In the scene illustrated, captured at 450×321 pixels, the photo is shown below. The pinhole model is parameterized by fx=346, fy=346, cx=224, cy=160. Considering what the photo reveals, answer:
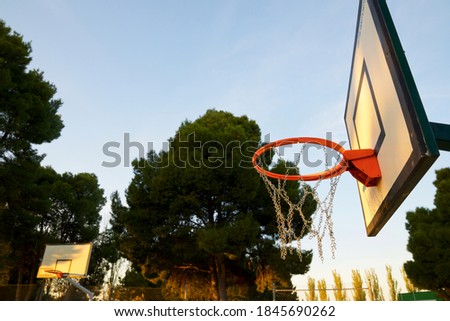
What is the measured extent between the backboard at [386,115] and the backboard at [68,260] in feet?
23.0

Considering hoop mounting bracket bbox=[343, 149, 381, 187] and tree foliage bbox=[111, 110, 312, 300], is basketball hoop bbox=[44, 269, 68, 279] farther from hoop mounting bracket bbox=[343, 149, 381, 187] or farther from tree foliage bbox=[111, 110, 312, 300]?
hoop mounting bracket bbox=[343, 149, 381, 187]

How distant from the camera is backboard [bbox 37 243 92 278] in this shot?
8.48 meters

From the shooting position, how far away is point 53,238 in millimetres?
15906

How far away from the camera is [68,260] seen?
8711 millimetres

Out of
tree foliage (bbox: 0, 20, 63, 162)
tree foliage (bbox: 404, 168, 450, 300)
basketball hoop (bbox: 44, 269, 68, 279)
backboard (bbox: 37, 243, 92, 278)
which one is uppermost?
tree foliage (bbox: 0, 20, 63, 162)

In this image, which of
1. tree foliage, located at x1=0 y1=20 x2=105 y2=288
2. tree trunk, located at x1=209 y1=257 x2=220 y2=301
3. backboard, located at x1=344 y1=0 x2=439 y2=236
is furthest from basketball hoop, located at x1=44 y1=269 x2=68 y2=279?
backboard, located at x1=344 y1=0 x2=439 y2=236

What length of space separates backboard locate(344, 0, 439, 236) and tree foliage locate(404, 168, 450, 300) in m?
10.7

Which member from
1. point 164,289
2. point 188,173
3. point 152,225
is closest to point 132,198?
point 152,225

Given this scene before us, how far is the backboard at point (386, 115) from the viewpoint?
230 cm

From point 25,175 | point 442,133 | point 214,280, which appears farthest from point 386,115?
point 214,280

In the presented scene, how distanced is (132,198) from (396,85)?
12357 millimetres

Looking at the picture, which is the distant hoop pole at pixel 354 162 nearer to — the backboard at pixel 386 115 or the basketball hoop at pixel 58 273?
the backboard at pixel 386 115

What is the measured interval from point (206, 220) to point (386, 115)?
10593 mm

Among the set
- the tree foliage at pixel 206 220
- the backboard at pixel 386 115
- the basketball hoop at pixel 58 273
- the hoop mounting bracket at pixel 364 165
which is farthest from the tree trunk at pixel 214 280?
the hoop mounting bracket at pixel 364 165
